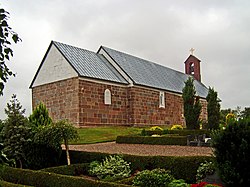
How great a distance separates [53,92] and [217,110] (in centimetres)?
1097

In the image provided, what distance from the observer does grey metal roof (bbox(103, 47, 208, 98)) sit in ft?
82.5

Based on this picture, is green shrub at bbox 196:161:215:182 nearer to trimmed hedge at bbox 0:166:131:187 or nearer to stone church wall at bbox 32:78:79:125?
trimmed hedge at bbox 0:166:131:187

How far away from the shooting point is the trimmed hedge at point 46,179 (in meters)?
6.89

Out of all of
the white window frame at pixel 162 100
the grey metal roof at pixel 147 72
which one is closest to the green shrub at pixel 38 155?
the grey metal roof at pixel 147 72

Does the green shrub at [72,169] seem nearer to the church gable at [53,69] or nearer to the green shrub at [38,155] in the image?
the green shrub at [38,155]

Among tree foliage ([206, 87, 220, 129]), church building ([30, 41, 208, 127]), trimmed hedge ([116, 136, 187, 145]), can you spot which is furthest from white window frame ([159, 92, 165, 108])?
trimmed hedge ([116, 136, 187, 145])

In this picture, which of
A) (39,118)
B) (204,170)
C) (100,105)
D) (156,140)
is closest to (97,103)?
(100,105)

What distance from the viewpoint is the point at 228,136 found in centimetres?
621

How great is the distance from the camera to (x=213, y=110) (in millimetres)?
21453

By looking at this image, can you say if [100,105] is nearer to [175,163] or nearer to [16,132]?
[16,132]

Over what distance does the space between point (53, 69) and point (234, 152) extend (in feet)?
57.8

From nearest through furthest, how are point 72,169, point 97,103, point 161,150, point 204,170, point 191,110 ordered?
point 204,170 < point 72,169 < point 161,150 < point 191,110 < point 97,103

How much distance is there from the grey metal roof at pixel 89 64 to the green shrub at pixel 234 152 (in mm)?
14932

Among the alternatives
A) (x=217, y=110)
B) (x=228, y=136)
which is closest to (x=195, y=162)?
(x=228, y=136)
